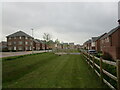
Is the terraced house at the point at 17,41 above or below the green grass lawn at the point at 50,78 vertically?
above

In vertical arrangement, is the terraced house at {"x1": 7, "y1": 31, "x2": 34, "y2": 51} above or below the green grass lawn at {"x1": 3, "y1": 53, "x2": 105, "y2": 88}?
above

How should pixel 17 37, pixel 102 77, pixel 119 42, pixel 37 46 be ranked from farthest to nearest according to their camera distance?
1. pixel 37 46
2. pixel 17 37
3. pixel 119 42
4. pixel 102 77

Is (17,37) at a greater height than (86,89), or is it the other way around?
(17,37)

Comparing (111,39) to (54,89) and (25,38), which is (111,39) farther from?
(25,38)

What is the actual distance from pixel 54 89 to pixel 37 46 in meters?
80.4

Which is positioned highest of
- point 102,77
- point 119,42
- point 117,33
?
point 117,33

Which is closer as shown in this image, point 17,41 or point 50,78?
point 50,78

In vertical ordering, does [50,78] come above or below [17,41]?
below

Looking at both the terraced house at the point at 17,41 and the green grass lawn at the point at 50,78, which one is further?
the terraced house at the point at 17,41

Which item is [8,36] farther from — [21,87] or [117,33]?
[21,87]

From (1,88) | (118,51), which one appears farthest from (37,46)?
(1,88)

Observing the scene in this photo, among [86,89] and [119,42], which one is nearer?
[86,89]

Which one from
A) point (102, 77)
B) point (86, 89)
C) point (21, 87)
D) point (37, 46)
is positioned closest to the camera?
point (86, 89)

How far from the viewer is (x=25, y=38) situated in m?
63.2
